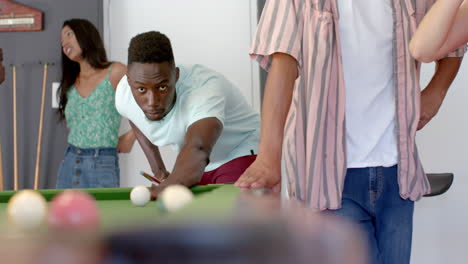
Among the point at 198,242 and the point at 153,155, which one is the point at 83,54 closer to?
the point at 153,155

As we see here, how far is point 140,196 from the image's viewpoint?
5.02ft

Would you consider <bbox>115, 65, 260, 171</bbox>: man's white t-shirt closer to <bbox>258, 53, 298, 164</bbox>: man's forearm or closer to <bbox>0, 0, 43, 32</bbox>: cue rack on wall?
<bbox>258, 53, 298, 164</bbox>: man's forearm

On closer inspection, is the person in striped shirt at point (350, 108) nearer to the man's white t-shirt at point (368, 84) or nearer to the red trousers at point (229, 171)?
the man's white t-shirt at point (368, 84)

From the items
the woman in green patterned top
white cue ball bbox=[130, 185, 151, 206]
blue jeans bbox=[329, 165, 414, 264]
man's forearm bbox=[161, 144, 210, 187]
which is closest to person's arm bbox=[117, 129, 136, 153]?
the woman in green patterned top

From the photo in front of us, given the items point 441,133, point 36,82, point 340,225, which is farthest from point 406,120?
point 36,82

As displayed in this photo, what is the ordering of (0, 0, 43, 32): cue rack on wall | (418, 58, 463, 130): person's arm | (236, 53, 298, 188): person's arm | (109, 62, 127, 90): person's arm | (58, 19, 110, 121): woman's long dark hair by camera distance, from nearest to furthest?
(236, 53, 298, 188): person's arm < (418, 58, 463, 130): person's arm < (109, 62, 127, 90): person's arm < (58, 19, 110, 121): woman's long dark hair < (0, 0, 43, 32): cue rack on wall

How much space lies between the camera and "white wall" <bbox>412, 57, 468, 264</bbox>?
3016 millimetres

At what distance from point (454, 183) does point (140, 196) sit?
197 centimetres

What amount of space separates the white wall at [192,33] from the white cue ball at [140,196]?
2.14m

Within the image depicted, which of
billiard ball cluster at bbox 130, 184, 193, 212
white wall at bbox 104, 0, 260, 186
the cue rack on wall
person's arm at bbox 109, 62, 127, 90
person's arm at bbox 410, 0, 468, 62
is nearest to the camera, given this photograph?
billiard ball cluster at bbox 130, 184, 193, 212

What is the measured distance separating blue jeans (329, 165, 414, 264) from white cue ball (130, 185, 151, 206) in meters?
0.45

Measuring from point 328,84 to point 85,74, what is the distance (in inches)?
79.2

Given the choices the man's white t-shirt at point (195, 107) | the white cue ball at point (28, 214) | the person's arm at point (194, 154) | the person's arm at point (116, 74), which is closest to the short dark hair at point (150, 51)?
the man's white t-shirt at point (195, 107)

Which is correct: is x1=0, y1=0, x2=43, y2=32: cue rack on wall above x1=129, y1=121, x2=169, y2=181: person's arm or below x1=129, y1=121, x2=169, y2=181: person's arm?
above
